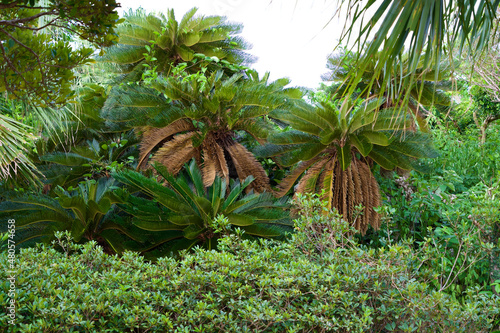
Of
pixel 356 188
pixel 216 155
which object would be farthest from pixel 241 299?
pixel 216 155

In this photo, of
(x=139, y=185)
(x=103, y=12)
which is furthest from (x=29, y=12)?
(x=139, y=185)

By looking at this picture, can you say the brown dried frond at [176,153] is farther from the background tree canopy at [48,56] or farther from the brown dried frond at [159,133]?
the background tree canopy at [48,56]

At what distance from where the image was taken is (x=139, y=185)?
686 cm

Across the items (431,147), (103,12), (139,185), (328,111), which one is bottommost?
(139,185)

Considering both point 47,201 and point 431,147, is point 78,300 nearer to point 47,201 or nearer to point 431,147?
point 47,201

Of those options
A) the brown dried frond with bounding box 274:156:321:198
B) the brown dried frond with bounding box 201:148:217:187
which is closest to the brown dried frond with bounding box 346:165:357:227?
the brown dried frond with bounding box 274:156:321:198

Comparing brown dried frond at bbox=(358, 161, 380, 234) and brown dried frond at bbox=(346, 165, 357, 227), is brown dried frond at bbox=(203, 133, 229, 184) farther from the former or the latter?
brown dried frond at bbox=(358, 161, 380, 234)

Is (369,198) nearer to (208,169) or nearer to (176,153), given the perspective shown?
(208,169)

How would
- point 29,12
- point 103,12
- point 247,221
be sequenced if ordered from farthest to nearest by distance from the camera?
1. point 247,221
2. point 29,12
3. point 103,12

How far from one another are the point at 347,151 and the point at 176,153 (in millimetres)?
2868

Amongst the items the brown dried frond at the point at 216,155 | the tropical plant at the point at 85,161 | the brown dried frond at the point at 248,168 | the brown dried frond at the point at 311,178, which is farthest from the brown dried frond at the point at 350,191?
the tropical plant at the point at 85,161

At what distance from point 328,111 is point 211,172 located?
2.15 m

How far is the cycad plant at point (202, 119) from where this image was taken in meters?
7.44

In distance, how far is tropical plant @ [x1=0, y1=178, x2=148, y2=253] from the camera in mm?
7086
